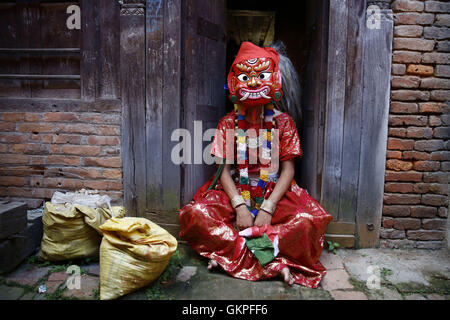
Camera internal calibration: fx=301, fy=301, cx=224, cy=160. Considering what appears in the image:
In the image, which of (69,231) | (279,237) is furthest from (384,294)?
(69,231)

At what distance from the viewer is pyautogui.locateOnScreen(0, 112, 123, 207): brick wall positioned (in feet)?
9.70

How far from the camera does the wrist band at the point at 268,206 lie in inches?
99.7

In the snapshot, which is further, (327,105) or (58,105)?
(58,105)

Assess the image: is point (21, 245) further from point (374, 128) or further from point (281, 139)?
point (374, 128)

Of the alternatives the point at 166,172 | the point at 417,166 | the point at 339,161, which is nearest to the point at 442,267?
the point at 417,166

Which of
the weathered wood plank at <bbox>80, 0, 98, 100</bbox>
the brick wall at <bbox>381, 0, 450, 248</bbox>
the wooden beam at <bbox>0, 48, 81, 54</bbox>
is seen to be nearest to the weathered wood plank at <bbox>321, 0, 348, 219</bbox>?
the brick wall at <bbox>381, 0, 450, 248</bbox>

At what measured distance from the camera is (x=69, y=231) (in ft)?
8.05

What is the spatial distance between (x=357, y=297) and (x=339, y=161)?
1.17 m

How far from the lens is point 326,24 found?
2752 mm

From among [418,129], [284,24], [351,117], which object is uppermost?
[284,24]

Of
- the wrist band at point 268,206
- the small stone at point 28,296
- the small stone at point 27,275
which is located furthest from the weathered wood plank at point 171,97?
the small stone at point 28,296

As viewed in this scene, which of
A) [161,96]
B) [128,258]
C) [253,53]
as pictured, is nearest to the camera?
[128,258]

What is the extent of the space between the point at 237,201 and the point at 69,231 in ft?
4.59

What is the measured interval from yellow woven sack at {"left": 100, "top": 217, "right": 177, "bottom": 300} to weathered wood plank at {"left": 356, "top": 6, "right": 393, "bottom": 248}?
6.03ft
